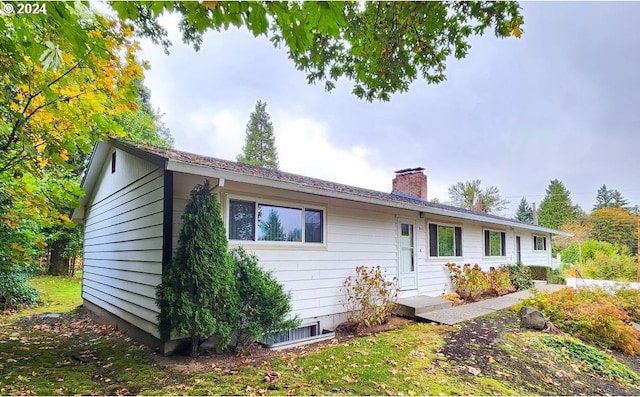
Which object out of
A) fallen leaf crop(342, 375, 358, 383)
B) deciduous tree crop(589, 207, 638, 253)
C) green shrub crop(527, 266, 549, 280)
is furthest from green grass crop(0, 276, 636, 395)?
deciduous tree crop(589, 207, 638, 253)

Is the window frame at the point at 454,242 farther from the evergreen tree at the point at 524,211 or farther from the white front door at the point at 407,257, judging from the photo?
the evergreen tree at the point at 524,211

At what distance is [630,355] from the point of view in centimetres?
631

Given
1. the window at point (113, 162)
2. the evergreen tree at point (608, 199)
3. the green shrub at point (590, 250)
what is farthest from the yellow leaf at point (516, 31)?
the evergreen tree at point (608, 199)

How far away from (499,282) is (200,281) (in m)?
11.0

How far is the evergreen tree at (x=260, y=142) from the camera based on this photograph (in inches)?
1528

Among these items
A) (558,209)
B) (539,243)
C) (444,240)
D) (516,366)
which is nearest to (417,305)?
(516,366)

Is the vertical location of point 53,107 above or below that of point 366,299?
above

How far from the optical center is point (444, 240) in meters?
10.8

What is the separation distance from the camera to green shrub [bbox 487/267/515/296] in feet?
38.0

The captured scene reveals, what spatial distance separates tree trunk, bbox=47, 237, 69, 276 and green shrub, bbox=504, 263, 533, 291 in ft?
64.8

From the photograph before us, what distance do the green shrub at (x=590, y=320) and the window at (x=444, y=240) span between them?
279 cm

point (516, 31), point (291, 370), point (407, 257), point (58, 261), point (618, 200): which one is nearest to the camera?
point (516, 31)

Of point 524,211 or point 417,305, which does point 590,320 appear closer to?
point 417,305

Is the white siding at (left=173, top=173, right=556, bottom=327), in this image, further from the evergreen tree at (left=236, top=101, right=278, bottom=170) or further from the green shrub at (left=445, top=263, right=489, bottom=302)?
the evergreen tree at (left=236, top=101, right=278, bottom=170)
